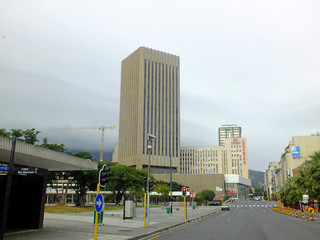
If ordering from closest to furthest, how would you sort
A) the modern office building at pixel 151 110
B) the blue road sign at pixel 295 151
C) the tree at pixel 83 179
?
the tree at pixel 83 179
the blue road sign at pixel 295 151
the modern office building at pixel 151 110

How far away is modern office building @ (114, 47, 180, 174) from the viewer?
150375 millimetres

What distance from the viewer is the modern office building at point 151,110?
150 metres

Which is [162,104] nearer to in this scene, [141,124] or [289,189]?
[141,124]

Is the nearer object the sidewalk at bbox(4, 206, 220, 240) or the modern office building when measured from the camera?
the sidewalk at bbox(4, 206, 220, 240)

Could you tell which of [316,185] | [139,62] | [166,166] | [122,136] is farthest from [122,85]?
[316,185]

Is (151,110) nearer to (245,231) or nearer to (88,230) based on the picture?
(245,231)

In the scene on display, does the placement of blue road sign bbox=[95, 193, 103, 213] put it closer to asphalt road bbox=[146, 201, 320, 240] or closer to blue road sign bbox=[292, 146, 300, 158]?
asphalt road bbox=[146, 201, 320, 240]

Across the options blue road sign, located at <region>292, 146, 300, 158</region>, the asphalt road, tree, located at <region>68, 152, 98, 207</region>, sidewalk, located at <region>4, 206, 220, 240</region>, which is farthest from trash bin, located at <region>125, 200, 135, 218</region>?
blue road sign, located at <region>292, 146, 300, 158</region>

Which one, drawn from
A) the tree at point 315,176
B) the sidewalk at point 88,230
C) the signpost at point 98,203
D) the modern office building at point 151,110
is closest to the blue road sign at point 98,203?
the signpost at point 98,203

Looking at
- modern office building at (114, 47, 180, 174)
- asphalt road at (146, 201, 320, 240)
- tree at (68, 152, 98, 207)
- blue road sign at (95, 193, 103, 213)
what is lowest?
asphalt road at (146, 201, 320, 240)

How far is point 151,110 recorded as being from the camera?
15425 centimetres

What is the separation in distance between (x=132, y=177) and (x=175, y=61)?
368ft

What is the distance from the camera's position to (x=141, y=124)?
14938 cm

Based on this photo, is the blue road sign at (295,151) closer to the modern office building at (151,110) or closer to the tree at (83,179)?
the modern office building at (151,110)
